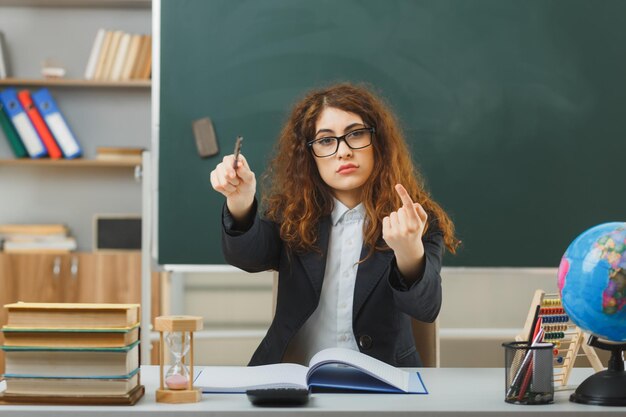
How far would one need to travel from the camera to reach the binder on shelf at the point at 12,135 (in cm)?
393

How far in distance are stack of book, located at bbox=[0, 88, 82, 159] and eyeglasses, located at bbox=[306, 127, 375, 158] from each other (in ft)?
7.62

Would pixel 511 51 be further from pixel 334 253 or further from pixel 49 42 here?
pixel 49 42

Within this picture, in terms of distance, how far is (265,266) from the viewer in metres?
1.98

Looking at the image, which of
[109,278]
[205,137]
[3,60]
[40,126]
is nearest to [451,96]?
[205,137]

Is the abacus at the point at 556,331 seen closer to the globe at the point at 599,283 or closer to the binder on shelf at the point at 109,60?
the globe at the point at 599,283

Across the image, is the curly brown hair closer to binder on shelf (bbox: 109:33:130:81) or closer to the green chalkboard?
the green chalkboard

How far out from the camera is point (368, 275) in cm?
190

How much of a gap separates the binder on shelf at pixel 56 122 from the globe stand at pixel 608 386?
10.4ft

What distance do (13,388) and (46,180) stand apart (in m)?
3.16

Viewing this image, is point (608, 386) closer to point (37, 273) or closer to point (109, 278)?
point (109, 278)

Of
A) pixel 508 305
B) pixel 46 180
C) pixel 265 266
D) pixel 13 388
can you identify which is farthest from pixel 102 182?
pixel 13 388

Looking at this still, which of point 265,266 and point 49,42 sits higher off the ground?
point 49,42

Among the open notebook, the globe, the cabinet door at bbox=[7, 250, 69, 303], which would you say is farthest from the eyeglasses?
the cabinet door at bbox=[7, 250, 69, 303]

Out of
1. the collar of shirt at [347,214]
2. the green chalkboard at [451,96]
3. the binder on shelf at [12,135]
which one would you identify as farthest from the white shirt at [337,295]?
the binder on shelf at [12,135]
